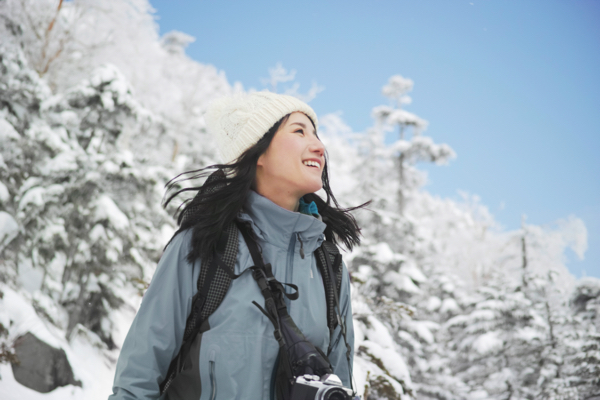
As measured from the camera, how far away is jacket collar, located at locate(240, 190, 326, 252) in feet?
6.10

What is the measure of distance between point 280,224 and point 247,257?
0.22m

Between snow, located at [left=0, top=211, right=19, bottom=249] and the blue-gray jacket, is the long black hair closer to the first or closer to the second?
the blue-gray jacket

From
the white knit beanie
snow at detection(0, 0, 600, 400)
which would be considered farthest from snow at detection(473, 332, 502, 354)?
the white knit beanie

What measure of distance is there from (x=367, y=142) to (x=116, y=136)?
678 inches

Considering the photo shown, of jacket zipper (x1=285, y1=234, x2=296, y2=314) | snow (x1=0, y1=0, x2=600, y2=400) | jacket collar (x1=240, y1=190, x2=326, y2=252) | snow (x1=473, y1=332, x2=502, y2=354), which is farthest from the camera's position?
snow (x1=473, y1=332, x2=502, y2=354)

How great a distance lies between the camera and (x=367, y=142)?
23.7m

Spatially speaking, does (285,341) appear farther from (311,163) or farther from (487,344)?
(487,344)

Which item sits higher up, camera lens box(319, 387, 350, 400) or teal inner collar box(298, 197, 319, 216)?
teal inner collar box(298, 197, 319, 216)

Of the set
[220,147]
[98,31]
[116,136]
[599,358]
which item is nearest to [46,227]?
[116,136]

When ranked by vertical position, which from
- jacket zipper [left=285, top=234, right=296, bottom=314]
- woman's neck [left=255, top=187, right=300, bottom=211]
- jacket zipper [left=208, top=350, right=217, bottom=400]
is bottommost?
jacket zipper [left=208, top=350, right=217, bottom=400]

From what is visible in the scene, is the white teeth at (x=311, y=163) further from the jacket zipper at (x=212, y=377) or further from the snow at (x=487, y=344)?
the snow at (x=487, y=344)

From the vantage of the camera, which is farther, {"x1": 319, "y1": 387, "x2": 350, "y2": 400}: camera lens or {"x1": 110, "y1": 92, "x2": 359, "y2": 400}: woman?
{"x1": 110, "y1": 92, "x2": 359, "y2": 400}: woman

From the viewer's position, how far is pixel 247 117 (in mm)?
2203

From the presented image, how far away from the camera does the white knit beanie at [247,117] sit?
2.15m
